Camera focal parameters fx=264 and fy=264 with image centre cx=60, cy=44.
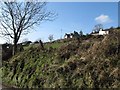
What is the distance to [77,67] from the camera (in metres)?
15.0

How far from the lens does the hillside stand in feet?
43.4

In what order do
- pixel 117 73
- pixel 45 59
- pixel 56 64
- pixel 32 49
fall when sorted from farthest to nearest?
pixel 32 49, pixel 45 59, pixel 56 64, pixel 117 73

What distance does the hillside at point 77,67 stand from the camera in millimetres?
13219

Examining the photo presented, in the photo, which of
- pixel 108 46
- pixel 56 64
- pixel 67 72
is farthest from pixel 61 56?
pixel 108 46

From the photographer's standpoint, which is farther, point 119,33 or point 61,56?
point 61,56

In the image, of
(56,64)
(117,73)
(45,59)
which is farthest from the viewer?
(45,59)

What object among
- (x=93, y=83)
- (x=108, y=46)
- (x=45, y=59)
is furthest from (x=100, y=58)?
(x=45, y=59)

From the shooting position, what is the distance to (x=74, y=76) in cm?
1436

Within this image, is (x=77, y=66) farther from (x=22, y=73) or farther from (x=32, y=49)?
(x=32, y=49)

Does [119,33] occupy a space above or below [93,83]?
above

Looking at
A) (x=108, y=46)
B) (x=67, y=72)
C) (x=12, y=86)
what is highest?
(x=108, y=46)

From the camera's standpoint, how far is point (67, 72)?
49.6ft

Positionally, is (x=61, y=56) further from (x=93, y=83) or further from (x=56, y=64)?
(x=93, y=83)

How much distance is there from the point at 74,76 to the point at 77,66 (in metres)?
0.90
